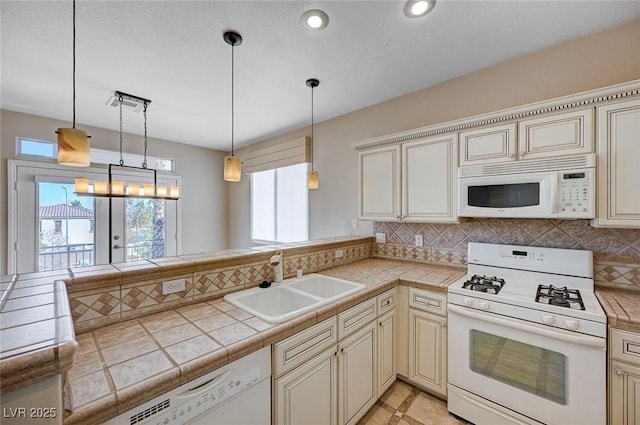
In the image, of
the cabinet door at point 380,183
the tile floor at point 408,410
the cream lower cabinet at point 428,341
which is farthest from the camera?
the cabinet door at point 380,183

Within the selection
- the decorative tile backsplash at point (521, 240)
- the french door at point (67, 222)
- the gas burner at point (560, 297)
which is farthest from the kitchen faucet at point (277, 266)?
the french door at point (67, 222)

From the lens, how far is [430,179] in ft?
7.25

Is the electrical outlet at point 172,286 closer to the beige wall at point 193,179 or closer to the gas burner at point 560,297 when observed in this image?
the gas burner at point 560,297

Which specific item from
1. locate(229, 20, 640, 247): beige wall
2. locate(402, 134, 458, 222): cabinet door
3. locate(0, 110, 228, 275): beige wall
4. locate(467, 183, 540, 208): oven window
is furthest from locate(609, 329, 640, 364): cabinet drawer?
locate(0, 110, 228, 275): beige wall

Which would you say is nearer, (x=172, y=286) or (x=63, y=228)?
(x=172, y=286)

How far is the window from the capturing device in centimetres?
379

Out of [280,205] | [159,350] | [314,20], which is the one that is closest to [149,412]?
[159,350]

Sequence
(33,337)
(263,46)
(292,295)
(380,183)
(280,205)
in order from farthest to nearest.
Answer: (280,205) → (380,183) → (263,46) → (292,295) → (33,337)

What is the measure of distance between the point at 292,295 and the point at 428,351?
114 centimetres

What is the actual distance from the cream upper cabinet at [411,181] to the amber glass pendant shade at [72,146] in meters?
2.17

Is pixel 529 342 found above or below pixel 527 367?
above

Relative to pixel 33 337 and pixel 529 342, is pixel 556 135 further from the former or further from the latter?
pixel 33 337

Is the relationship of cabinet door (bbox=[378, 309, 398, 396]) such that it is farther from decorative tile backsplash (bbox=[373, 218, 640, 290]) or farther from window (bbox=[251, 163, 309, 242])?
window (bbox=[251, 163, 309, 242])

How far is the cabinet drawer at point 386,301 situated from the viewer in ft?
6.17
